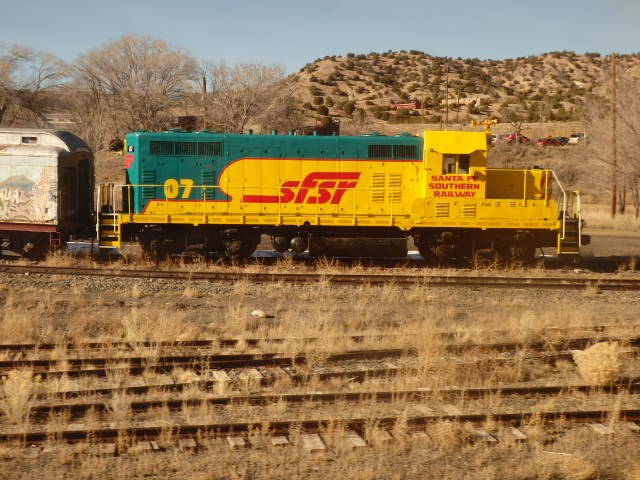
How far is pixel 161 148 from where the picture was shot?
18250 mm

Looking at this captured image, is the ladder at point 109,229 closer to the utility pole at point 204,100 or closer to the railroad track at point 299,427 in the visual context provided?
the railroad track at point 299,427

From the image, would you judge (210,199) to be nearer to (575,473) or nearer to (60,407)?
(60,407)

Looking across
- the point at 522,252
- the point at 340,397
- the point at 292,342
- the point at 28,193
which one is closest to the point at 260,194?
the point at 28,193

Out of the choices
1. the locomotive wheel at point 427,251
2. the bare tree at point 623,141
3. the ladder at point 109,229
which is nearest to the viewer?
the ladder at point 109,229

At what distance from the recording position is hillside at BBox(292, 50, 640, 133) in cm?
7006

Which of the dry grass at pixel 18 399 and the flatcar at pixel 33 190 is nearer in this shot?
the dry grass at pixel 18 399

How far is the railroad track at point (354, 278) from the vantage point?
51.2 ft

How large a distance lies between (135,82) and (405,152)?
35.1 meters

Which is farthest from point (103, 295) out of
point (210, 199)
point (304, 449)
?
point (304, 449)

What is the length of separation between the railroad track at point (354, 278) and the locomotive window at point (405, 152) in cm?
345

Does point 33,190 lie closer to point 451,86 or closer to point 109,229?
→ point 109,229

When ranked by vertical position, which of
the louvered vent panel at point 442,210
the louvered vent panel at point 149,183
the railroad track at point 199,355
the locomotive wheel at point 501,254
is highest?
the louvered vent panel at point 149,183

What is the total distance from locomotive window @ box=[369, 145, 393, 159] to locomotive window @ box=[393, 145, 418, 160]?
14 centimetres

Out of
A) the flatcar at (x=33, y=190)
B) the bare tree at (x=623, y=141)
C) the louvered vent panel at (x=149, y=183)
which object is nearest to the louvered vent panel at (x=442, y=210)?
the louvered vent panel at (x=149, y=183)
